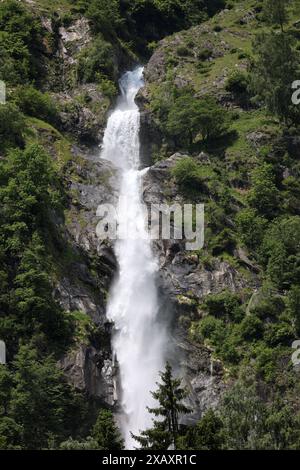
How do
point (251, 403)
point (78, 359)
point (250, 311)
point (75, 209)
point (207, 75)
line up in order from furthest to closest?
point (207, 75) → point (75, 209) → point (250, 311) → point (78, 359) → point (251, 403)

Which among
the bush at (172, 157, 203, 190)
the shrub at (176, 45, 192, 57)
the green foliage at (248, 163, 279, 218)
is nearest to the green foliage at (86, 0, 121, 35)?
the shrub at (176, 45, 192, 57)

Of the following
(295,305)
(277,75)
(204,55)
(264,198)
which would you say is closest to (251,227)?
(264,198)

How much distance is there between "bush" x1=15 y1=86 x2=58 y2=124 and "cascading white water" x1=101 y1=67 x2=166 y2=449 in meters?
10.3

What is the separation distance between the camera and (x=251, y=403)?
47.7m

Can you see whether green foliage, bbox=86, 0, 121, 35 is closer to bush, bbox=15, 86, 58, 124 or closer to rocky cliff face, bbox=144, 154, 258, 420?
bush, bbox=15, 86, 58, 124

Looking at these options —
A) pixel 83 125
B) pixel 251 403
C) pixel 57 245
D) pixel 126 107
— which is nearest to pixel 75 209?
pixel 57 245

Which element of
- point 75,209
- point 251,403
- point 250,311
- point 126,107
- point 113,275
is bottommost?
point 251,403

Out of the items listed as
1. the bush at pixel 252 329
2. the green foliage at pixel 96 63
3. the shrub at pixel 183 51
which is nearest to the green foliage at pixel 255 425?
the bush at pixel 252 329

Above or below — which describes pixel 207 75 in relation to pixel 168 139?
above

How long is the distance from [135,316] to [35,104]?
31.3 m

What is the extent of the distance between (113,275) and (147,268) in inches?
126

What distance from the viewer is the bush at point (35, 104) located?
83.4 metres

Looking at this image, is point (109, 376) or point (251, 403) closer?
point (251, 403)

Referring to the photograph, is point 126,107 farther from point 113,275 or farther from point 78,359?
point 78,359
